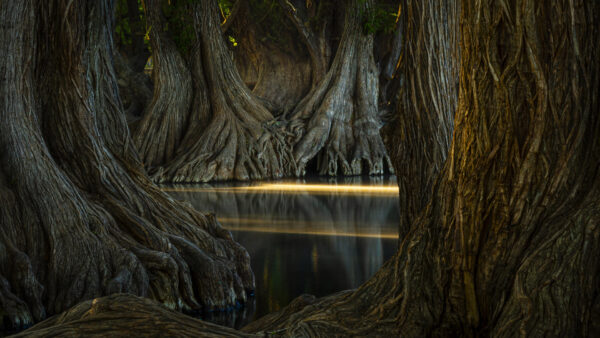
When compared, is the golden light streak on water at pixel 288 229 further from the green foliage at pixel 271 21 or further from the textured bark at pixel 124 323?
the green foliage at pixel 271 21

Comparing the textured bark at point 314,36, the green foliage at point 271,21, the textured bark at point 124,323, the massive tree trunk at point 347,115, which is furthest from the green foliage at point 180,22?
the textured bark at point 124,323

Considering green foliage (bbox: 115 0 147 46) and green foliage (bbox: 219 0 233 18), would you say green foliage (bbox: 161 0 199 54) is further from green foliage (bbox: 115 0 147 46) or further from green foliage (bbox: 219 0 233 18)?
green foliage (bbox: 115 0 147 46)

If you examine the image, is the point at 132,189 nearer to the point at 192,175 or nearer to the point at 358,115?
the point at 192,175

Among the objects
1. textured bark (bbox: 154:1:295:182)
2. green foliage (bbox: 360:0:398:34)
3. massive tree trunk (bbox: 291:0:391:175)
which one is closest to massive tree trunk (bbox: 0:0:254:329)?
textured bark (bbox: 154:1:295:182)

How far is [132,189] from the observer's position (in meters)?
6.27

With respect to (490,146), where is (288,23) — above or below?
above

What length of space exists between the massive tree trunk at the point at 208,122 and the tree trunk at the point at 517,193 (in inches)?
463

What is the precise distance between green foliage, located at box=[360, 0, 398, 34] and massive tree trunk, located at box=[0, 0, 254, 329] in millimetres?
10760

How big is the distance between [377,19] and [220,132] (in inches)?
172

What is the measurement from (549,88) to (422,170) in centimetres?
196

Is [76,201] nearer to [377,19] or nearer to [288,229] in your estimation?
[288,229]

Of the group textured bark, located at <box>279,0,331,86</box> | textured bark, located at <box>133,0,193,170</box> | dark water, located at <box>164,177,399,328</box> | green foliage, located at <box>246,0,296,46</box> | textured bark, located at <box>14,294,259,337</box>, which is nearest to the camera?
textured bark, located at <box>14,294,259,337</box>

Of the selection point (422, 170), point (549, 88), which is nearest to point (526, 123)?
point (549, 88)

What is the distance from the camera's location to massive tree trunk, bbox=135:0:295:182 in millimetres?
15172
